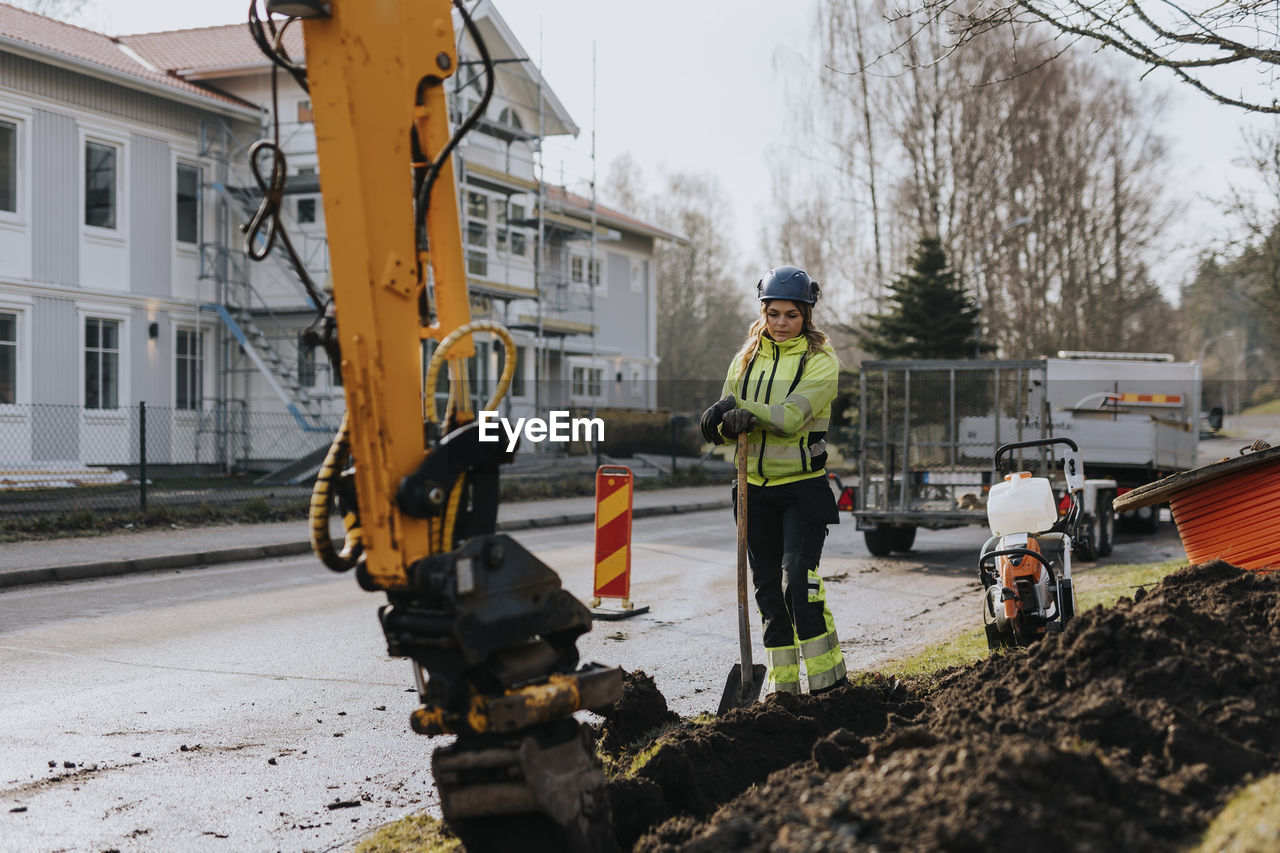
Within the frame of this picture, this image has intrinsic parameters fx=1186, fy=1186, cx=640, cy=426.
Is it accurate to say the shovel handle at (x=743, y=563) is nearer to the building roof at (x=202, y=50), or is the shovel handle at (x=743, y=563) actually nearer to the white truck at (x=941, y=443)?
the white truck at (x=941, y=443)

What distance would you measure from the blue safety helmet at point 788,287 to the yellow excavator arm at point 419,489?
7.64 ft

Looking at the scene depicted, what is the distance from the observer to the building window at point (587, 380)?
119 ft

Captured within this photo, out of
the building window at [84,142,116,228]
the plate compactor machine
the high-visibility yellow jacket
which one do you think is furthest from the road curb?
the building window at [84,142,116,228]

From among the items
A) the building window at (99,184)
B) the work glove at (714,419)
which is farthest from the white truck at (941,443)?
the building window at (99,184)

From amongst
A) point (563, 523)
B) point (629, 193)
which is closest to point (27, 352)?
point (563, 523)

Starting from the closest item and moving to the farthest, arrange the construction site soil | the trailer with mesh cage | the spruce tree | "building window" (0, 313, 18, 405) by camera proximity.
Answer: the construction site soil, the trailer with mesh cage, "building window" (0, 313, 18, 405), the spruce tree

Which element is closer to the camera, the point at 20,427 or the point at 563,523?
the point at 563,523

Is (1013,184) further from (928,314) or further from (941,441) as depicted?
(941,441)

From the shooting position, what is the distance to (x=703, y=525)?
1888 centimetres

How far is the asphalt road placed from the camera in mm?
4531

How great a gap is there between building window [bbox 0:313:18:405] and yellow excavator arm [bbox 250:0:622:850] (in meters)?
20.9

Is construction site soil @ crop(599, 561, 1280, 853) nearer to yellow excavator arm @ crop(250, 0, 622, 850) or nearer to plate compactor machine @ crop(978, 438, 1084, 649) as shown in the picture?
yellow excavator arm @ crop(250, 0, 622, 850)

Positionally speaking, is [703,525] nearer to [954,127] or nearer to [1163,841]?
[1163,841]

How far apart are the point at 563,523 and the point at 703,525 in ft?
7.33
